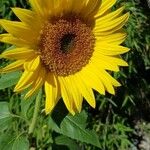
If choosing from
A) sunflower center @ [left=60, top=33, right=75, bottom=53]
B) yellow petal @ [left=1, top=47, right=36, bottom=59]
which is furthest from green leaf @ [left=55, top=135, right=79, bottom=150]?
yellow petal @ [left=1, top=47, right=36, bottom=59]

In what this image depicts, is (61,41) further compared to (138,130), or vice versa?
(138,130)

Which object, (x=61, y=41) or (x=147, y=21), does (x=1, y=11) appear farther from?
(x=61, y=41)

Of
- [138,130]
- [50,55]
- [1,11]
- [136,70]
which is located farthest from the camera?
[138,130]

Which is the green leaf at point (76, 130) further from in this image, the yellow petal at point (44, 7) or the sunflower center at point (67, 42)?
the yellow petal at point (44, 7)

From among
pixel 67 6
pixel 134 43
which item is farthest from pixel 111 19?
pixel 134 43

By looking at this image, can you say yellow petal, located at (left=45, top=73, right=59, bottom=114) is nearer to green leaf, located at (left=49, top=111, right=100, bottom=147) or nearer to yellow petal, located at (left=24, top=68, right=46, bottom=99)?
yellow petal, located at (left=24, top=68, right=46, bottom=99)

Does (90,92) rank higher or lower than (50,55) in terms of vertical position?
lower

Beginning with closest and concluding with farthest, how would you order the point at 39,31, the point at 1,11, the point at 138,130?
the point at 39,31 → the point at 1,11 → the point at 138,130

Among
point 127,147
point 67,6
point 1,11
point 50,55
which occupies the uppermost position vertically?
point 1,11
